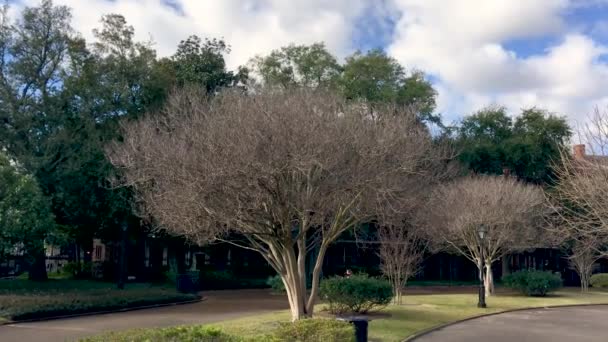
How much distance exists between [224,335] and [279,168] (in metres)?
6.03

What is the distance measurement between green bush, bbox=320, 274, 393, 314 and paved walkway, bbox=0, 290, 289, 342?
3.52 m

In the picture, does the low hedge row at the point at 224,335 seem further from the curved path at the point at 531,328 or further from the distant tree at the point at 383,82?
the distant tree at the point at 383,82

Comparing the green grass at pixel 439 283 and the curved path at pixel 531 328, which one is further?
the green grass at pixel 439 283

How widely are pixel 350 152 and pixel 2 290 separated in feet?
61.4

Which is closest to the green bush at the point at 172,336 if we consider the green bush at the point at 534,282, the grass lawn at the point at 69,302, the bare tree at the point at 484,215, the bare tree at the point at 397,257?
the grass lawn at the point at 69,302

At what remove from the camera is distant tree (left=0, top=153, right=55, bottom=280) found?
2328 centimetres

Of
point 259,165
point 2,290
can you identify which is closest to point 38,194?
point 2,290

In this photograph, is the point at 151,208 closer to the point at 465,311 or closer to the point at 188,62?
the point at 465,311

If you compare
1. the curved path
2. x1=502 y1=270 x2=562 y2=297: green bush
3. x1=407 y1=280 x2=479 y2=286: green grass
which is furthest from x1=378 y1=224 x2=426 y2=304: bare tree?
x1=407 y1=280 x2=479 y2=286: green grass

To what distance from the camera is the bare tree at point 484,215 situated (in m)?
30.6

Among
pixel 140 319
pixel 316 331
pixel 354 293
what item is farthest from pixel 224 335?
pixel 140 319

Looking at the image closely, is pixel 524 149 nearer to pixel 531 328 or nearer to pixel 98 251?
pixel 531 328

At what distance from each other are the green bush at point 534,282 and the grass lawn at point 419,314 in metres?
0.59

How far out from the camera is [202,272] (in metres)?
37.8
